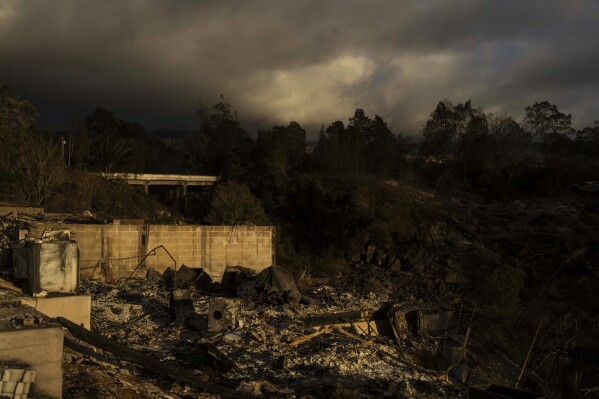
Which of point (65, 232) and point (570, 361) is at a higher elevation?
point (65, 232)

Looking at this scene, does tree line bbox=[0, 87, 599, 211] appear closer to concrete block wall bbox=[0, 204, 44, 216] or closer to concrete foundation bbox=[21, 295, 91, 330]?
concrete block wall bbox=[0, 204, 44, 216]

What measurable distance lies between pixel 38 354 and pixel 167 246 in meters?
11.2

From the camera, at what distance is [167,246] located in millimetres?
15445

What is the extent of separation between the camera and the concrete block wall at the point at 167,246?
13812mm

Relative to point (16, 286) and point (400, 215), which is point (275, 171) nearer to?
point (400, 215)

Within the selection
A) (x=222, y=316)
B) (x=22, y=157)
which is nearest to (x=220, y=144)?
(x=22, y=157)

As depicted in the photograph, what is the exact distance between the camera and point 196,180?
3875cm

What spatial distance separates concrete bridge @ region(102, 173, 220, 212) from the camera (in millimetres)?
35188

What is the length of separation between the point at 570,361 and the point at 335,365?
153 inches

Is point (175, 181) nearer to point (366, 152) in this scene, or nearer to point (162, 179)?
point (162, 179)

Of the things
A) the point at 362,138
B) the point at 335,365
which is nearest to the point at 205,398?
the point at 335,365

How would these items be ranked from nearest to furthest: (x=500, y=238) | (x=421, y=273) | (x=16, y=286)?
(x=16, y=286) < (x=421, y=273) < (x=500, y=238)

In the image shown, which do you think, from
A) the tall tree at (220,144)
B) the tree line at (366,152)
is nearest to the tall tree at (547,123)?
the tree line at (366,152)

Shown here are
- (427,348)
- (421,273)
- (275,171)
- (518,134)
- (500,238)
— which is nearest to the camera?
(427,348)
